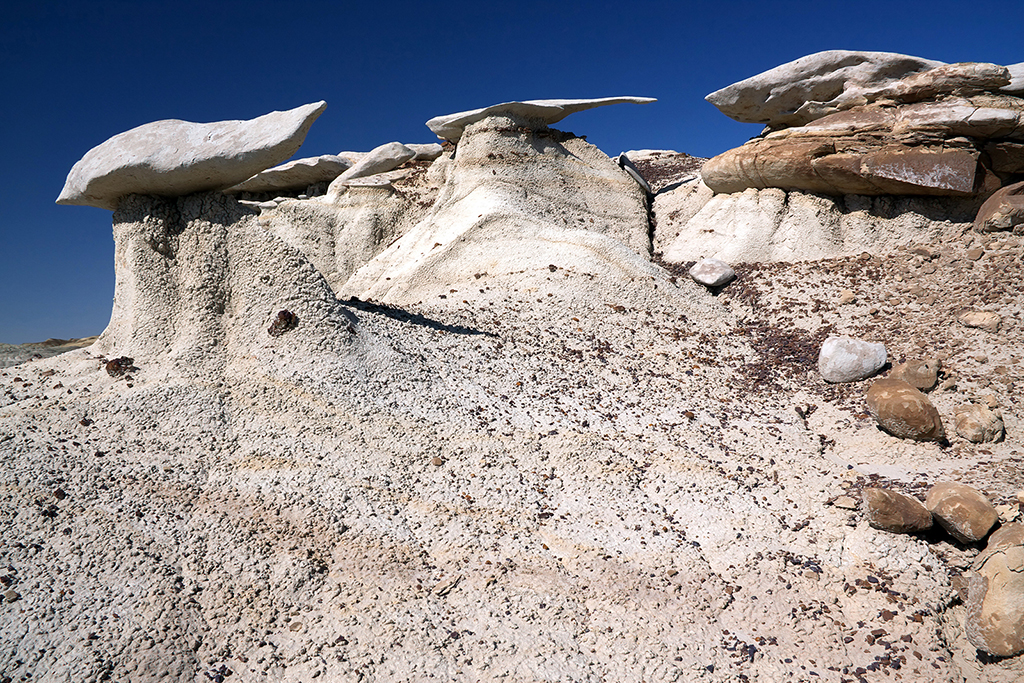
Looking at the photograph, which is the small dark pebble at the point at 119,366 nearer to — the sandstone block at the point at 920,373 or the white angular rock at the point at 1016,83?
the sandstone block at the point at 920,373

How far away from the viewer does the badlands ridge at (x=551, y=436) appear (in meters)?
3.24

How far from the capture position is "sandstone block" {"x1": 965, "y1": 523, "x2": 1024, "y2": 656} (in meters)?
3.14

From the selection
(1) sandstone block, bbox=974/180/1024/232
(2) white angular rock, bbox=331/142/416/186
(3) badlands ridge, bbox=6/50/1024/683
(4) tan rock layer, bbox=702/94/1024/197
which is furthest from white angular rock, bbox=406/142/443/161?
(1) sandstone block, bbox=974/180/1024/232

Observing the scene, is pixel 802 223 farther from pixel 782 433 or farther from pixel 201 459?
pixel 201 459

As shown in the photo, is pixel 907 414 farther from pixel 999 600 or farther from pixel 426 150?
pixel 426 150

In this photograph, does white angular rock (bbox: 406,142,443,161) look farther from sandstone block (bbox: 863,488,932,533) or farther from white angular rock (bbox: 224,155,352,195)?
sandstone block (bbox: 863,488,932,533)

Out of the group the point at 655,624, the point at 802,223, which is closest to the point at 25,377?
the point at 655,624

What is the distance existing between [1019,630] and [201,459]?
497 cm

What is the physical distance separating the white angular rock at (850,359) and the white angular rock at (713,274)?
235 centimetres

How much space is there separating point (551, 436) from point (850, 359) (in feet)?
11.9

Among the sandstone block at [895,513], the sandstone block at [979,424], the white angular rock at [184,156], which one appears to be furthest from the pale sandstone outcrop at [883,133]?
the white angular rock at [184,156]

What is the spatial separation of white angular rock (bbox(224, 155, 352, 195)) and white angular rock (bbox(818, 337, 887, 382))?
10.9 metres

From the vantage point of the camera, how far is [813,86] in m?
9.77

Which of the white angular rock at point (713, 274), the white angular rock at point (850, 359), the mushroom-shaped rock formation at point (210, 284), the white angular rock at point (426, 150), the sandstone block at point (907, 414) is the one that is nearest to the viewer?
the sandstone block at point (907, 414)
